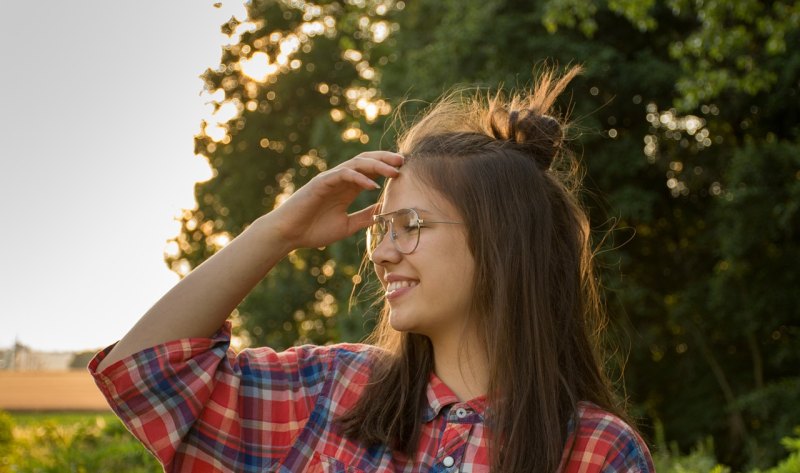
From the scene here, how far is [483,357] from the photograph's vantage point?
217cm

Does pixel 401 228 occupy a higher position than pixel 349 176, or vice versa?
pixel 349 176

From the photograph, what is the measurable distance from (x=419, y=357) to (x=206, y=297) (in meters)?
0.51

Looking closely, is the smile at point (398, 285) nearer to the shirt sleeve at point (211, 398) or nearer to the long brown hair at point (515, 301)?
the long brown hair at point (515, 301)

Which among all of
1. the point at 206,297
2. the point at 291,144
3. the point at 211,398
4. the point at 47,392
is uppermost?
the point at 206,297

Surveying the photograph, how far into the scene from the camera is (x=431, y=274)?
210 centimetres

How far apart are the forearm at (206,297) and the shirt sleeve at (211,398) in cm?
3

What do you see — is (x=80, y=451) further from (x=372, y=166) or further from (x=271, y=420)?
(x=372, y=166)

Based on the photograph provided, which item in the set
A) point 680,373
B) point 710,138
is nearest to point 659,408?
point 680,373

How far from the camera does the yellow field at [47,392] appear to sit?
24.1 metres

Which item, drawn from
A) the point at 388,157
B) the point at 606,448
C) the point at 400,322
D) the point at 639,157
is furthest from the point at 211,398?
the point at 639,157

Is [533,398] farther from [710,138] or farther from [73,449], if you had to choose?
[710,138]

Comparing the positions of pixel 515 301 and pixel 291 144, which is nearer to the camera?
pixel 515 301

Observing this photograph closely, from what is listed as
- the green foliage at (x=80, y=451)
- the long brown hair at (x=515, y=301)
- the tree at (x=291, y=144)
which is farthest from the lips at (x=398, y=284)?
the tree at (x=291, y=144)

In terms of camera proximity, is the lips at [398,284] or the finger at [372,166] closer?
the lips at [398,284]
